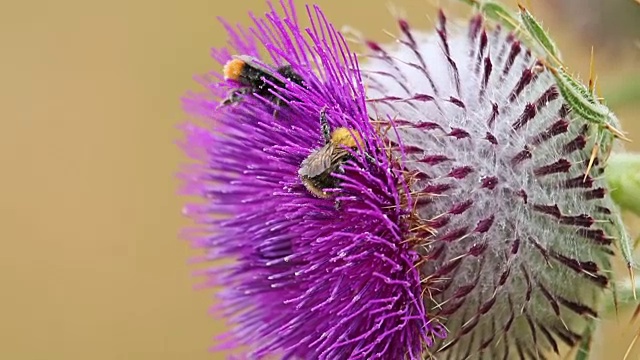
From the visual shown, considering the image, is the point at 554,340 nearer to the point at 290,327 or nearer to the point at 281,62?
A: the point at 290,327

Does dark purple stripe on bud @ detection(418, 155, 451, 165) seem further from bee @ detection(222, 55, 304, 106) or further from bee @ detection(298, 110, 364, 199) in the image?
bee @ detection(222, 55, 304, 106)

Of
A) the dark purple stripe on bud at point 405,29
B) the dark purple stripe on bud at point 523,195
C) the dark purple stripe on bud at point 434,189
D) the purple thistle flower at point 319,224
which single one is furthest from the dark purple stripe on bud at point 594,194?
Answer: the dark purple stripe on bud at point 405,29

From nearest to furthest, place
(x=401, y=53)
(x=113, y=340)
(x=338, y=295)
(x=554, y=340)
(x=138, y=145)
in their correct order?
1. (x=338, y=295)
2. (x=554, y=340)
3. (x=401, y=53)
4. (x=113, y=340)
5. (x=138, y=145)

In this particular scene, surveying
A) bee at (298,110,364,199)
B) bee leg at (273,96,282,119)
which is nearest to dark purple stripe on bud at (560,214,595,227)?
bee at (298,110,364,199)

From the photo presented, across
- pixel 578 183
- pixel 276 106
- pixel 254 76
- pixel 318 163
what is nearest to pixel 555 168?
pixel 578 183

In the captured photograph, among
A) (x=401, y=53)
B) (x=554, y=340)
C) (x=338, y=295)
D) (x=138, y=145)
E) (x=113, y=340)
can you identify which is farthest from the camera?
(x=138, y=145)

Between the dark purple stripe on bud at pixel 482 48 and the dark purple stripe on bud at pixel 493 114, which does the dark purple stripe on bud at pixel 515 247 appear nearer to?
the dark purple stripe on bud at pixel 493 114

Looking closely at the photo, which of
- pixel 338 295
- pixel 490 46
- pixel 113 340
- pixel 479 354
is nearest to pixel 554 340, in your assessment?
pixel 479 354
